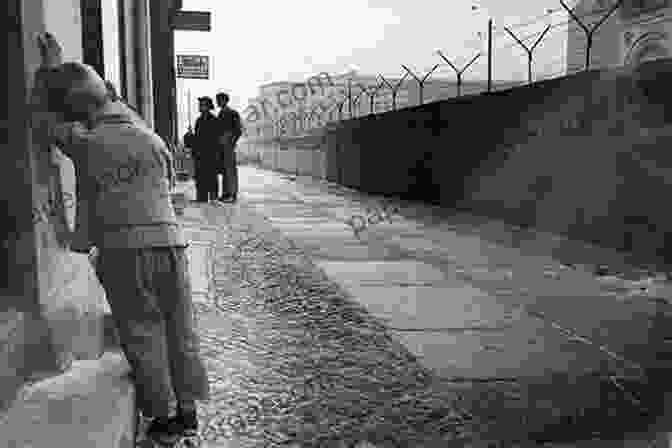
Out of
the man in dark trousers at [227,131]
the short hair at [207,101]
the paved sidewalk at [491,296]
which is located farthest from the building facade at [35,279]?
the man in dark trousers at [227,131]

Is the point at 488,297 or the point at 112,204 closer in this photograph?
the point at 112,204

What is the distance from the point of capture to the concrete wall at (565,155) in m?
5.84

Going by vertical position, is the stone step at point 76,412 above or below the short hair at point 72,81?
below

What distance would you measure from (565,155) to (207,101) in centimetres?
641

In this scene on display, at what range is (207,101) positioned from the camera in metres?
11.1

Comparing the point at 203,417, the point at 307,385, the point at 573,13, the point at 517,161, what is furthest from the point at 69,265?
the point at 517,161

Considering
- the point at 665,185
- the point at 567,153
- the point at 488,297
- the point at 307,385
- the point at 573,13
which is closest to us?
the point at 307,385

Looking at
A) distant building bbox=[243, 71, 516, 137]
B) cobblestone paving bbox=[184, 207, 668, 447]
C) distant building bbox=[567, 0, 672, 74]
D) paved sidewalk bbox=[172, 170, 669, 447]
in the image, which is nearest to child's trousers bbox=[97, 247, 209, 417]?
cobblestone paving bbox=[184, 207, 668, 447]

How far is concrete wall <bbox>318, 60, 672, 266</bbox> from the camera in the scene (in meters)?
5.84

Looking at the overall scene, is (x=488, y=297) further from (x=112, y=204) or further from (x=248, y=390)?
(x=112, y=204)

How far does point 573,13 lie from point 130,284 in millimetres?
6198

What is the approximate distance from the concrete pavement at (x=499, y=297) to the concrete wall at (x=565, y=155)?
387mm

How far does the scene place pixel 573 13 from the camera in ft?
22.2

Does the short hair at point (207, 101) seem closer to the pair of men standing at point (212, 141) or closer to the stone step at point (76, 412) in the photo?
the pair of men standing at point (212, 141)
